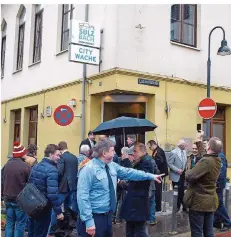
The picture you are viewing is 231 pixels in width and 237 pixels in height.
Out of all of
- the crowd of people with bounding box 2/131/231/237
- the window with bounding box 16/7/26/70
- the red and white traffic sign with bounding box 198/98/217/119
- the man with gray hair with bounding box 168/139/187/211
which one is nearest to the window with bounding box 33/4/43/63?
the window with bounding box 16/7/26/70

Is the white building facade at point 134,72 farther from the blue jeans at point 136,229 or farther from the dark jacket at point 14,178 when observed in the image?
the blue jeans at point 136,229

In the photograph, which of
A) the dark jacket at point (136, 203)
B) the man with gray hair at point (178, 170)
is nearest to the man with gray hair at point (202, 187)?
the dark jacket at point (136, 203)

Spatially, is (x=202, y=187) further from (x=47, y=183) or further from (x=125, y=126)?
(x=47, y=183)

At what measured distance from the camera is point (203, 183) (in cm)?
580

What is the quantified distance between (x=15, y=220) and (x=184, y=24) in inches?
354

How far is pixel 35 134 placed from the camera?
15.3m

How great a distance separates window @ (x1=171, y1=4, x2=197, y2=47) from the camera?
40.9 feet

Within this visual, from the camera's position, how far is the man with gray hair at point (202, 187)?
5.70 metres

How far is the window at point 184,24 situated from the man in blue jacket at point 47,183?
772 cm

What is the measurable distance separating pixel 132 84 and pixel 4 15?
34.6ft

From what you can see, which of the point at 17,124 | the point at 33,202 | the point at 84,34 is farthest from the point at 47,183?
the point at 17,124

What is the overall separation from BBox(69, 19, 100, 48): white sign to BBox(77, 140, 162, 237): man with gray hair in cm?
644

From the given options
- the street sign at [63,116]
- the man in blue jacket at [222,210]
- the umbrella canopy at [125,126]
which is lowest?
the man in blue jacket at [222,210]

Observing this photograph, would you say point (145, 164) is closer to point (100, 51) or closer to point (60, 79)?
point (100, 51)
